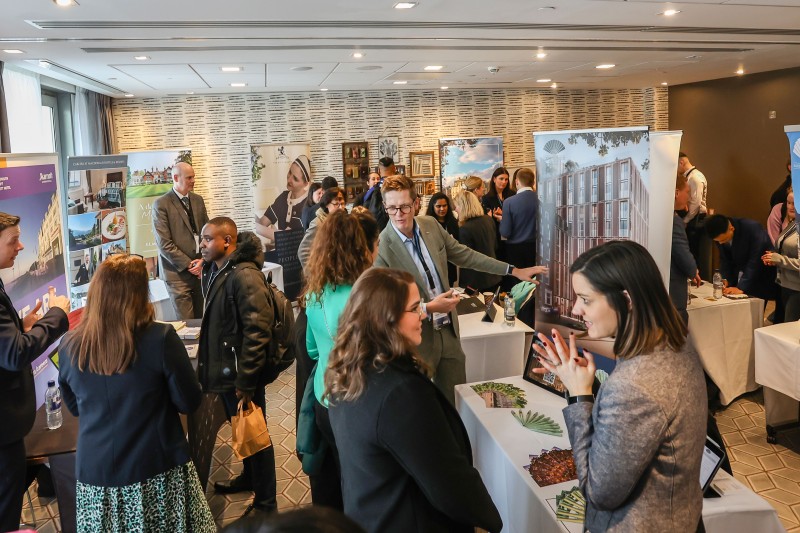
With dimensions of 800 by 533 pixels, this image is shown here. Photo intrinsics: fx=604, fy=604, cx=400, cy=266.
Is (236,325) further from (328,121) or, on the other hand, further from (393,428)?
(328,121)

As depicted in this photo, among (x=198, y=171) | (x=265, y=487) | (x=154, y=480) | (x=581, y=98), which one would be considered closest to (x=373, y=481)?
(x=154, y=480)

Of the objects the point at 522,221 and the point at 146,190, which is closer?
the point at 522,221

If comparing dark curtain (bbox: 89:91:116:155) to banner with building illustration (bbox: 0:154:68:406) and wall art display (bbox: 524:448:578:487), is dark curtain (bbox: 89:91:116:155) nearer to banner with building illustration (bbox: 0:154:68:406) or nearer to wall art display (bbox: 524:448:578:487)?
banner with building illustration (bbox: 0:154:68:406)

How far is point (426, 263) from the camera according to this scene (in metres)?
3.23

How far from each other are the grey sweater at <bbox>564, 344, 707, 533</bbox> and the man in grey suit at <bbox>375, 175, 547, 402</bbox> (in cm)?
159

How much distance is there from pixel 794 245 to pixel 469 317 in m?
2.51

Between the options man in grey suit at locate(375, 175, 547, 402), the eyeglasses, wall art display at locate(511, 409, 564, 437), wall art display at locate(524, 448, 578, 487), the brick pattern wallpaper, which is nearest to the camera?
wall art display at locate(524, 448, 578, 487)

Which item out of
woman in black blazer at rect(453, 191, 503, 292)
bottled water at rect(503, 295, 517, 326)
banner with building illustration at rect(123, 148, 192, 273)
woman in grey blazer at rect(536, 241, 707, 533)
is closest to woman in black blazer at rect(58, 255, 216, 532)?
woman in grey blazer at rect(536, 241, 707, 533)

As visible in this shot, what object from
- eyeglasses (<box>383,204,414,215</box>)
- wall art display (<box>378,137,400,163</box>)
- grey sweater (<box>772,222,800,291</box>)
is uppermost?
wall art display (<box>378,137,400,163</box>)

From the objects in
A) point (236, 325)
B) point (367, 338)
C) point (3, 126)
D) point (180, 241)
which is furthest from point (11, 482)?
point (3, 126)

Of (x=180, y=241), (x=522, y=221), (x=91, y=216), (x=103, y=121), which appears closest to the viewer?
(x=91, y=216)

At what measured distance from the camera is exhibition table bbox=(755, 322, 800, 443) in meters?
3.54

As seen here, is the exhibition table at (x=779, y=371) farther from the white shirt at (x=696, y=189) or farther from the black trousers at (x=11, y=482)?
the black trousers at (x=11, y=482)

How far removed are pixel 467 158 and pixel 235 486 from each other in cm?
694
